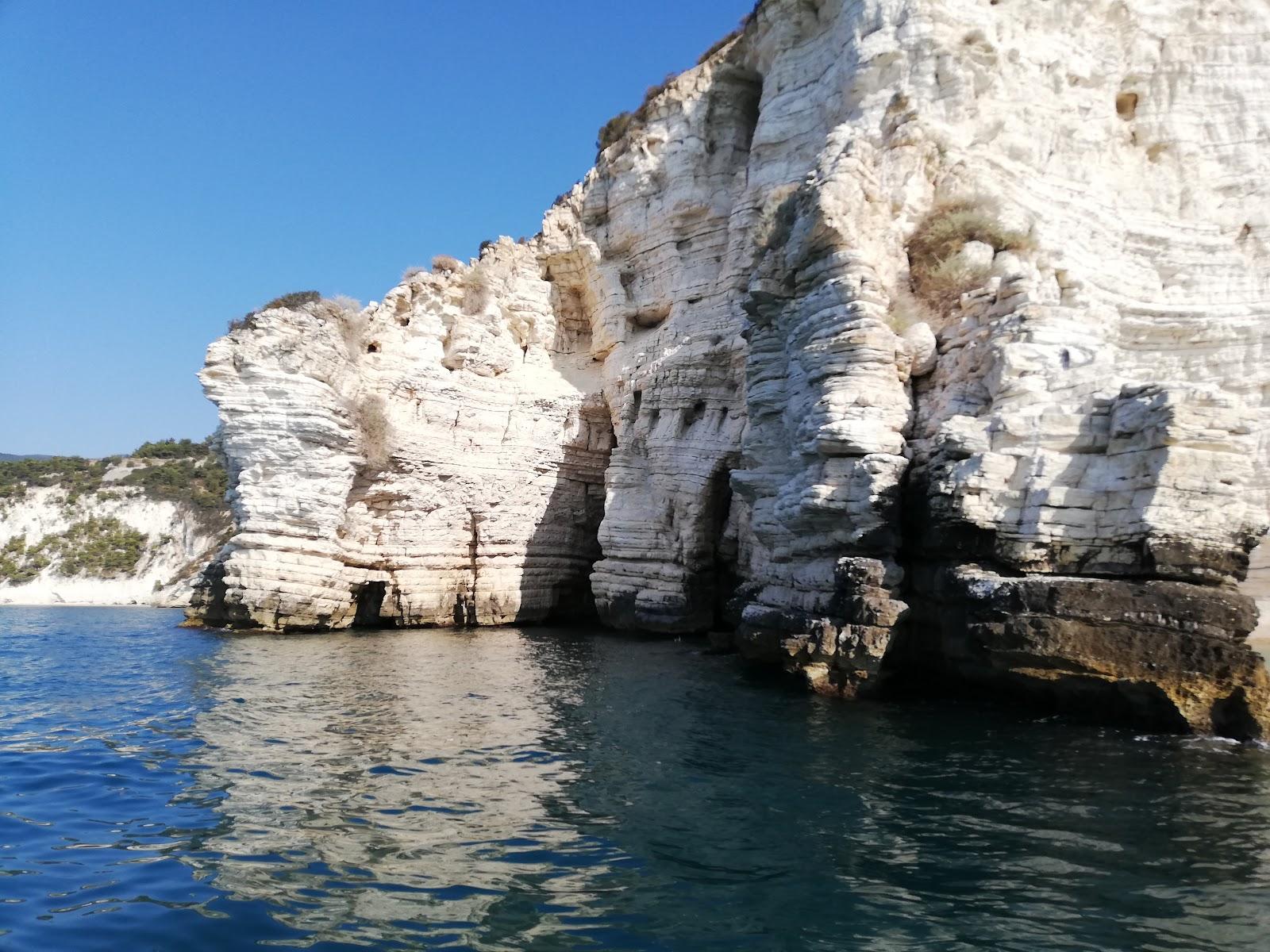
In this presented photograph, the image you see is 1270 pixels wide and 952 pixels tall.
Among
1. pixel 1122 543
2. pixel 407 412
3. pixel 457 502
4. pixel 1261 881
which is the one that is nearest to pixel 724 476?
pixel 457 502

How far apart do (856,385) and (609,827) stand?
23.9 feet

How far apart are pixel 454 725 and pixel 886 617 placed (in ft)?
17.1

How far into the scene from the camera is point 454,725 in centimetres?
888

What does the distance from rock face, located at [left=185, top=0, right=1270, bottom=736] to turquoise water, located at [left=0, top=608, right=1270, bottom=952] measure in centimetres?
151

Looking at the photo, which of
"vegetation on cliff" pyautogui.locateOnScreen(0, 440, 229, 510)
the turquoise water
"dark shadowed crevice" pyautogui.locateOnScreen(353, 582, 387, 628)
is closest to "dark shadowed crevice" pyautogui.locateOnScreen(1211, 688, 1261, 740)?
the turquoise water

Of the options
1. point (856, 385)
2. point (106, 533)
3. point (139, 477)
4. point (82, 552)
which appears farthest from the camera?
point (139, 477)

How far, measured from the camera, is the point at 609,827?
19.1 feet

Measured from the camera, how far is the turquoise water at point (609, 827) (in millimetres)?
4277

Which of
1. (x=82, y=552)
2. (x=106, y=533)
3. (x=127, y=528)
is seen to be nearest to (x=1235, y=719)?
(x=82, y=552)

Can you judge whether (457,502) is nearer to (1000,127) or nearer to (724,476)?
(724,476)

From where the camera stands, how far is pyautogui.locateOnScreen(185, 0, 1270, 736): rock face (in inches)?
347

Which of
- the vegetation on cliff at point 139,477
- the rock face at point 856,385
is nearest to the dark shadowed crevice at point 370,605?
the rock face at point 856,385

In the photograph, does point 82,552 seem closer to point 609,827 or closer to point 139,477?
point 139,477

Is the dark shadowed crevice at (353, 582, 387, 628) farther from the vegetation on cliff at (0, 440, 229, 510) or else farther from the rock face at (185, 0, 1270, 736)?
the vegetation on cliff at (0, 440, 229, 510)
